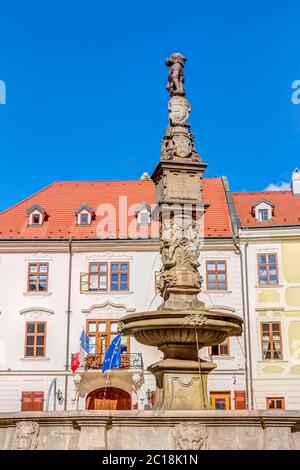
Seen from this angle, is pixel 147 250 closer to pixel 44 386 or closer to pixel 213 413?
pixel 44 386

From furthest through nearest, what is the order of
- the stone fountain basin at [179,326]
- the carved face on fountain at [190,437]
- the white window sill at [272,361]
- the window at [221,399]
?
the white window sill at [272,361] < the window at [221,399] < the stone fountain basin at [179,326] < the carved face on fountain at [190,437]

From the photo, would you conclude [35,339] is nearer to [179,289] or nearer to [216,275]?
[216,275]

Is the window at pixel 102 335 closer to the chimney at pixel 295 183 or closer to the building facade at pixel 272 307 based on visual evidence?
the building facade at pixel 272 307

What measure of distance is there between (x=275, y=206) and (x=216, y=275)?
15.6 feet

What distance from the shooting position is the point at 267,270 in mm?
27641

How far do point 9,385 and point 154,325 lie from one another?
17695 millimetres

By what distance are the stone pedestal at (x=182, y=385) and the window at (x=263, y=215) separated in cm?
1876

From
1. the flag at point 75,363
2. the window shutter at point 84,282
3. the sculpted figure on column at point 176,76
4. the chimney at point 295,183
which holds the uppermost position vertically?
the chimney at point 295,183

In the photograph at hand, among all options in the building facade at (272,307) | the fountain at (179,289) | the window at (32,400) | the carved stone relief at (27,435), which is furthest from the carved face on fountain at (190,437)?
the window at (32,400)

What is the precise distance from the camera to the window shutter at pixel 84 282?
1085 inches

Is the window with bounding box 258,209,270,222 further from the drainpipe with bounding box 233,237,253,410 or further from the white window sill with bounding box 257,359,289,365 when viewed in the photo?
the white window sill with bounding box 257,359,289,365

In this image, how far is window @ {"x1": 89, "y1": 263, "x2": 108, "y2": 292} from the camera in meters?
27.7

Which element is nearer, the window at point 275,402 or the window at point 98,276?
the window at point 275,402
